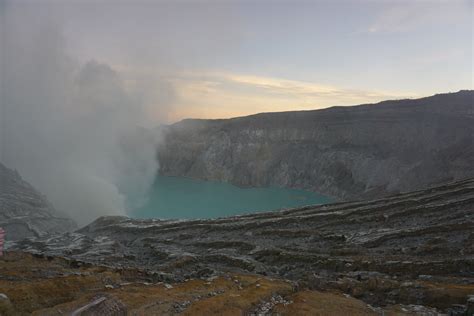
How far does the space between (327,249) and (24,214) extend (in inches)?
4368

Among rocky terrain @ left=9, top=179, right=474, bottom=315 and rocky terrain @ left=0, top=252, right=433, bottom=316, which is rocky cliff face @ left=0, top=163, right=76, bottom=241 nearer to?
A: rocky terrain @ left=9, top=179, right=474, bottom=315

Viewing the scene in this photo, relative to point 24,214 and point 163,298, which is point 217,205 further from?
point 163,298

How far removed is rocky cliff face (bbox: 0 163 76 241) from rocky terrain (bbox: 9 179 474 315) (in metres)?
22.2

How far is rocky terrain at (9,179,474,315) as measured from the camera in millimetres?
41500

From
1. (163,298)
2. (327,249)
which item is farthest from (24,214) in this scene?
(163,298)

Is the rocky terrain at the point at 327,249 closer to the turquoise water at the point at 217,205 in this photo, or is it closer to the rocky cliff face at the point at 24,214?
the rocky cliff face at the point at 24,214

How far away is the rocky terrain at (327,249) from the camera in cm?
Result: 4150

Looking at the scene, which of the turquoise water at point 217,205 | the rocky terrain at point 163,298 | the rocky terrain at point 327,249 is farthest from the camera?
the turquoise water at point 217,205

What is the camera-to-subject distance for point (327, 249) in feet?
219

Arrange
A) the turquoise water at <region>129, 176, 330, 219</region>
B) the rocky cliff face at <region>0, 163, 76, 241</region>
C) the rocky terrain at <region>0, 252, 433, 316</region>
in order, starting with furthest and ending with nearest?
the turquoise water at <region>129, 176, 330, 219</region>
the rocky cliff face at <region>0, 163, 76, 241</region>
the rocky terrain at <region>0, 252, 433, 316</region>

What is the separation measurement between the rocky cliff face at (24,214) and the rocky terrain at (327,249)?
2217cm

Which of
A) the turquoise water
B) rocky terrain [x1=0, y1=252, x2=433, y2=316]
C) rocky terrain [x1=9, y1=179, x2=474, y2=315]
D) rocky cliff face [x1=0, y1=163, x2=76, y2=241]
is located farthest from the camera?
the turquoise water

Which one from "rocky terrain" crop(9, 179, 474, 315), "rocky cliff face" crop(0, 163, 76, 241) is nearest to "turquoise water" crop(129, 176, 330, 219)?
"rocky cliff face" crop(0, 163, 76, 241)

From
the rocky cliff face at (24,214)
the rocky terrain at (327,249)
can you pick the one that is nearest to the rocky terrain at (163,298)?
the rocky terrain at (327,249)
